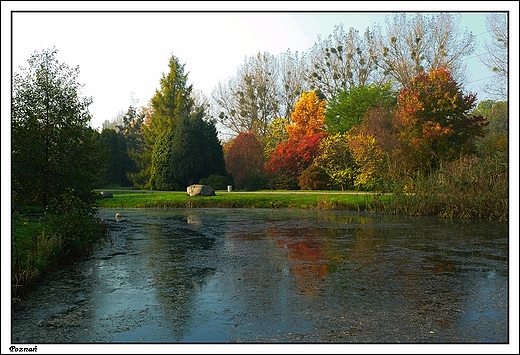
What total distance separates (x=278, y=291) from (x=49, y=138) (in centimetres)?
947

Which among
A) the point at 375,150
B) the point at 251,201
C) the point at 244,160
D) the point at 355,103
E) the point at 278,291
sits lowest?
the point at 278,291

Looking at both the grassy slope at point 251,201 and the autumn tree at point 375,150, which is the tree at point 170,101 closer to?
the grassy slope at point 251,201

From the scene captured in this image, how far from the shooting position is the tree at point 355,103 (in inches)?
1406

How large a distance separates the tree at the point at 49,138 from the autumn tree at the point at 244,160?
2146cm

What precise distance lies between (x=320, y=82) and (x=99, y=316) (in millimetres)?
37471

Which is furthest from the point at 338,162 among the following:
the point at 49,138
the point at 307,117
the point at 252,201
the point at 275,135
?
the point at 49,138

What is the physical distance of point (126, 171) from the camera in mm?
45406

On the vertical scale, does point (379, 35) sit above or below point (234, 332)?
above

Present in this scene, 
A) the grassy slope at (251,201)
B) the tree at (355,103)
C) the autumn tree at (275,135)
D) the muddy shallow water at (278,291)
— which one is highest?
the tree at (355,103)

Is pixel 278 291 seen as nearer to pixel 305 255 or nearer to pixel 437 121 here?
pixel 305 255

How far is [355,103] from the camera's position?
36.3m

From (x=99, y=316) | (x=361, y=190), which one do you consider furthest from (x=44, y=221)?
(x=361, y=190)

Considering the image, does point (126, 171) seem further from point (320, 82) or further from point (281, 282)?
point (281, 282)

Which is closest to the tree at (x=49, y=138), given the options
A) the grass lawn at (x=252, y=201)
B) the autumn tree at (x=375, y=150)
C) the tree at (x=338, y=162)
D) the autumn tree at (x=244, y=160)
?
the grass lawn at (x=252, y=201)
